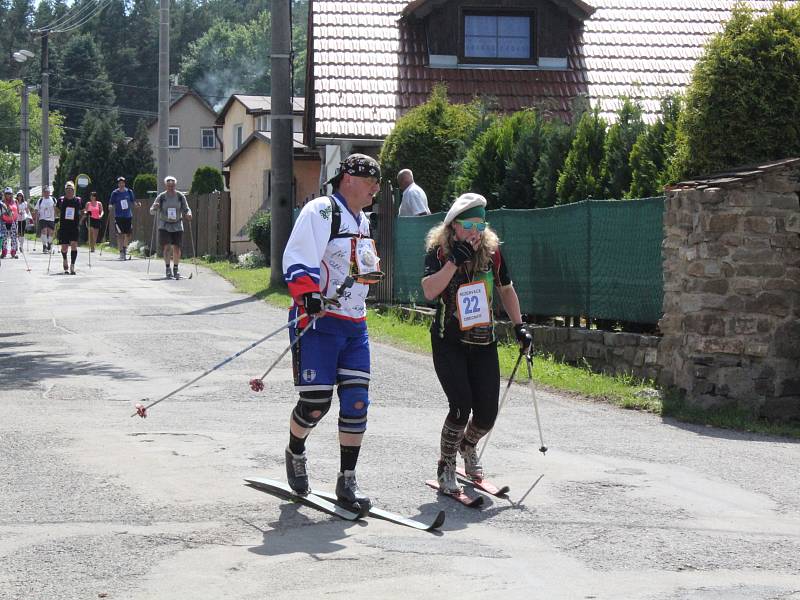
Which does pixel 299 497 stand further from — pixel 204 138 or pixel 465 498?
pixel 204 138

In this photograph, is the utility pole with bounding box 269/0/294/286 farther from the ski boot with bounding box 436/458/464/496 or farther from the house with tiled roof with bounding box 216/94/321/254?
the ski boot with bounding box 436/458/464/496

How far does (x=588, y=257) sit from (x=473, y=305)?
254 inches

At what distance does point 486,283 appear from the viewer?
753 cm

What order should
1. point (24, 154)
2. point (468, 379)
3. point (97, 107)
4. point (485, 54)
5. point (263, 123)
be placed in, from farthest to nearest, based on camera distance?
1. point (97, 107)
2. point (24, 154)
3. point (263, 123)
4. point (485, 54)
5. point (468, 379)

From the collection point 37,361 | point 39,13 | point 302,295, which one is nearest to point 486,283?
point 302,295

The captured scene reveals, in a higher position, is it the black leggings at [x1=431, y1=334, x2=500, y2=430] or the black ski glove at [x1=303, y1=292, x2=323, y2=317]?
the black ski glove at [x1=303, y1=292, x2=323, y2=317]

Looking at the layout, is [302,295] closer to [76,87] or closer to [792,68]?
[792,68]

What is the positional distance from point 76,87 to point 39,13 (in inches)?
668

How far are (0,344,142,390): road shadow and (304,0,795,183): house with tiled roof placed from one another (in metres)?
13.1

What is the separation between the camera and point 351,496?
6.87 m

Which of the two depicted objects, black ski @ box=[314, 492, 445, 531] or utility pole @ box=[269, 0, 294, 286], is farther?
utility pole @ box=[269, 0, 294, 286]

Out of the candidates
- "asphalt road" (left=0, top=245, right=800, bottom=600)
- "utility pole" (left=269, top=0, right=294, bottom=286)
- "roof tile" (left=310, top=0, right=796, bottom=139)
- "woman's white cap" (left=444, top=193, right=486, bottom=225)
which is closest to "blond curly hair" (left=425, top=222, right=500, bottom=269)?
"woman's white cap" (left=444, top=193, right=486, bottom=225)

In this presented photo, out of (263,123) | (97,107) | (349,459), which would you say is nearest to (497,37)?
(349,459)

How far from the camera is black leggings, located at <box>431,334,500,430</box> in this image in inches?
294
